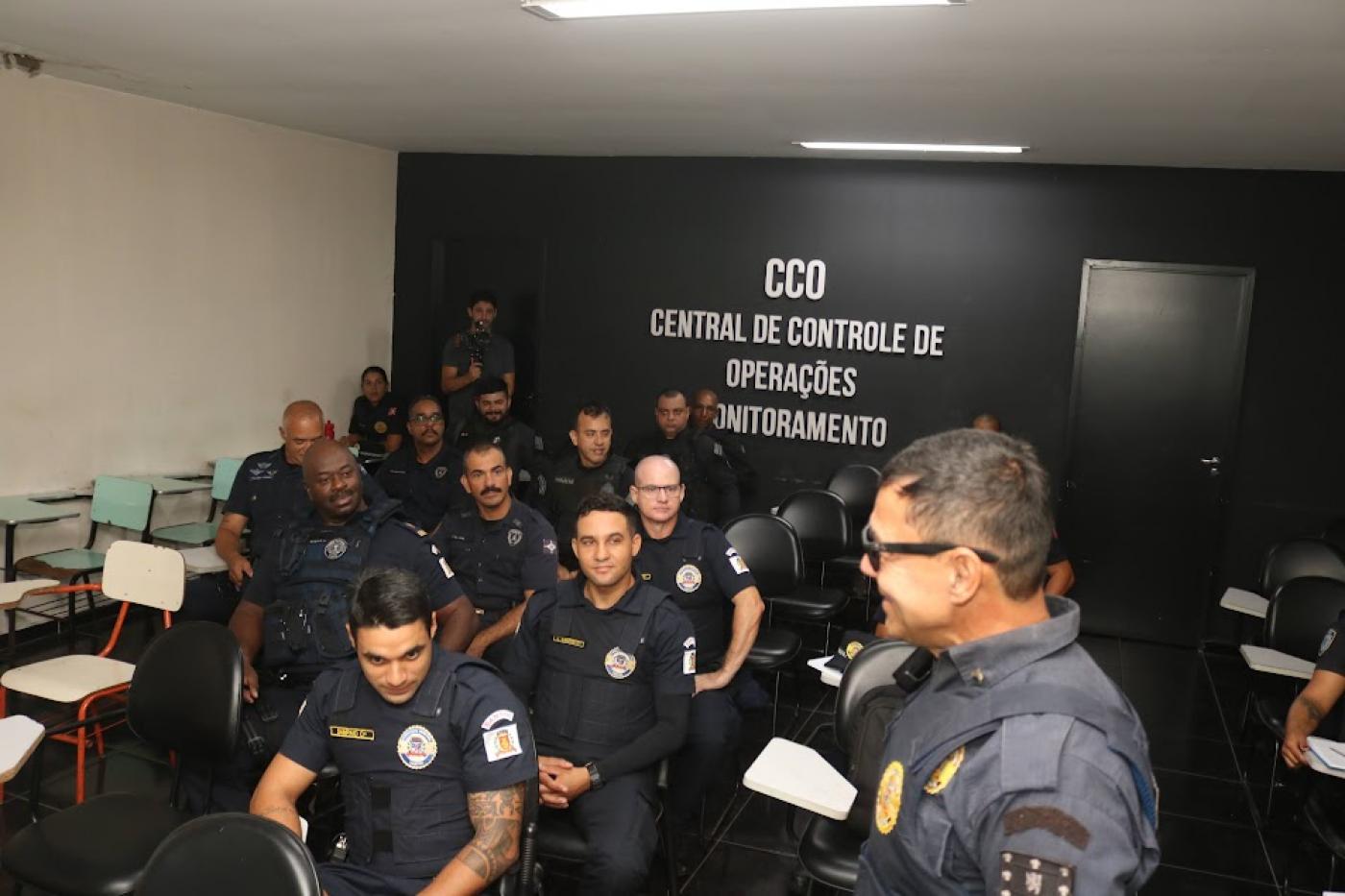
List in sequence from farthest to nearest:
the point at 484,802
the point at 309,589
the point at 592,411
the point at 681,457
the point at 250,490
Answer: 1. the point at 681,457
2. the point at 592,411
3. the point at 250,490
4. the point at 309,589
5. the point at 484,802

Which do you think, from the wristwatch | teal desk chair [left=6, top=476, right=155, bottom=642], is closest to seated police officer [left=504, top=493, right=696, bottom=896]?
the wristwatch

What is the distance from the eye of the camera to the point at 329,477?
400 centimetres

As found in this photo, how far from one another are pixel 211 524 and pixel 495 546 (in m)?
2.89

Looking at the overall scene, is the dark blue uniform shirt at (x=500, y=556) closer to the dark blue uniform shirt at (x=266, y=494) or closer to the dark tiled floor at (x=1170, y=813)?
the dark blue uniform shirt at (x=266, y=494)

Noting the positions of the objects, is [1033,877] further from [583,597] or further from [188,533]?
[188,533]

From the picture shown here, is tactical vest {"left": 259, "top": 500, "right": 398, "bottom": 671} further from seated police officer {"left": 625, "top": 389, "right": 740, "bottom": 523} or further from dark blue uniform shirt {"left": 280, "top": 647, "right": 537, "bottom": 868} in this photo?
seated police officer {"left": 625, "top": 389, "right": 740, "bottom": 523}

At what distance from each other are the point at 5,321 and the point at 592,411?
335cm

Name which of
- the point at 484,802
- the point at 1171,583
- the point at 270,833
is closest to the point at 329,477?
the point at 484,802

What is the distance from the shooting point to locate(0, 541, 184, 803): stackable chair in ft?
13.1

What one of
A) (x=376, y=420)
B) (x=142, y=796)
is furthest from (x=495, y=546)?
(x=376, y=420)

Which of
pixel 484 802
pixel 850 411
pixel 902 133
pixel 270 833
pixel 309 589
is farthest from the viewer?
pixel 850 411

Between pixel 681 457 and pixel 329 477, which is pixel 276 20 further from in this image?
pixel 681 457

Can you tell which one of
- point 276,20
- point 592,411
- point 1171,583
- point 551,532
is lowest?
point 1171,583

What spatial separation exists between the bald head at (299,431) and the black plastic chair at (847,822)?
2975 millimetres
